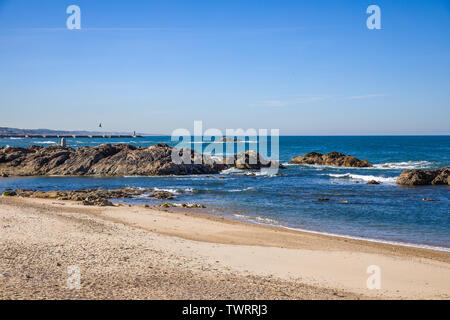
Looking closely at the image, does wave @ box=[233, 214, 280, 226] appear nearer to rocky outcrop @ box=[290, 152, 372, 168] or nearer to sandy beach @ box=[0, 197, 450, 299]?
sandy beach @ box=[0, 197, 450, 299]

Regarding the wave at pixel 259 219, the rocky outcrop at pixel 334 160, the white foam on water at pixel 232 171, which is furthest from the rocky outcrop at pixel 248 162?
the wave at pixel 259 219

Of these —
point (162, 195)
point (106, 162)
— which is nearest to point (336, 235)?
point (162, 195)

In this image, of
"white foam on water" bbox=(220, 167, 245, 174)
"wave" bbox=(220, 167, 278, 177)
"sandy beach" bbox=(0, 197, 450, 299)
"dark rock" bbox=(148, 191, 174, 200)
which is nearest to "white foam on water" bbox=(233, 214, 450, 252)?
"sandy beach" bbox=(0, 197, 450, 299)

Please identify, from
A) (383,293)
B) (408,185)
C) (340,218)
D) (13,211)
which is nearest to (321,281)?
(383,293)

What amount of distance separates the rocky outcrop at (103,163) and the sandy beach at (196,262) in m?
23.9

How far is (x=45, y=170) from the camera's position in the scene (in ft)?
136

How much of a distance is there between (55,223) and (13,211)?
3744 mm

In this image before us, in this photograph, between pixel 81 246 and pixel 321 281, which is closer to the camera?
pixel 321 281

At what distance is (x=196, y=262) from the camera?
36.6ft

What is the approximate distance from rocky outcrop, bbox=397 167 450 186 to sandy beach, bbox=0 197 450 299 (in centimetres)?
2118

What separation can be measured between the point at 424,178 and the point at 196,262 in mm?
28999

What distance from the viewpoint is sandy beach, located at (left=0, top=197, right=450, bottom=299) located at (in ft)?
27.9

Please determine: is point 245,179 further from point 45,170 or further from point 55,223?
point 55,223

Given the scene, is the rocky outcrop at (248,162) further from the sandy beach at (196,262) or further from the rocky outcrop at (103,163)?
the sandy beach at (196,262)
